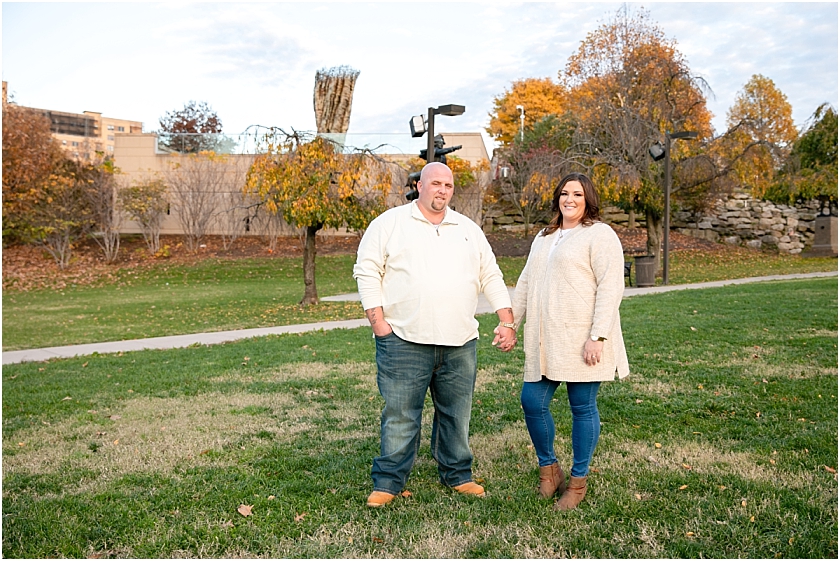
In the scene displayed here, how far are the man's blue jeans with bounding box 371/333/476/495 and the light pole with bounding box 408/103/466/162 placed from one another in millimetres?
7282

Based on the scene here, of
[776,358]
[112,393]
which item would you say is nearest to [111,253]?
[112,393]

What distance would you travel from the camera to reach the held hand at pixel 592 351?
12.5ft

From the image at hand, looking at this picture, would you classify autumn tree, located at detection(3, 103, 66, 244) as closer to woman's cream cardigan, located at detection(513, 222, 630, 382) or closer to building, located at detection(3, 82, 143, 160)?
building, located at detection(3, 82, 143, 160)

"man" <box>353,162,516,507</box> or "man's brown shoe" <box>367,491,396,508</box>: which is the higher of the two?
"man" <box>353,162,516,507</box>

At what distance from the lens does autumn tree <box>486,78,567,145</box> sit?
45219 mm

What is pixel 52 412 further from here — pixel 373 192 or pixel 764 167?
pixel 764 167

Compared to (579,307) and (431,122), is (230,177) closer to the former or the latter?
(431,122)

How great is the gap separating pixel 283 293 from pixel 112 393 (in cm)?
1237

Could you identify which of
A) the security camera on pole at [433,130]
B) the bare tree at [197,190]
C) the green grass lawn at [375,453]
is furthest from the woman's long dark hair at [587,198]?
the bare tree at [197,190]

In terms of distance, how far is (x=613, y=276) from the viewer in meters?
3.86

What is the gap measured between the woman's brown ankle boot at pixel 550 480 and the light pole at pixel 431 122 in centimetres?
761

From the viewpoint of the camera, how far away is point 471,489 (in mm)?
4188

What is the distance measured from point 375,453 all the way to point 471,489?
3.48ft

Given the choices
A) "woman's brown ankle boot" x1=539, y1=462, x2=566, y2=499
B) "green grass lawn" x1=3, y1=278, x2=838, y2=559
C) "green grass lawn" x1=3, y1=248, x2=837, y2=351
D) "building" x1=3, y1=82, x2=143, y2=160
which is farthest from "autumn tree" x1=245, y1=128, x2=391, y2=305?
"building" x1=3, y1=82, x2=143, y2=160
